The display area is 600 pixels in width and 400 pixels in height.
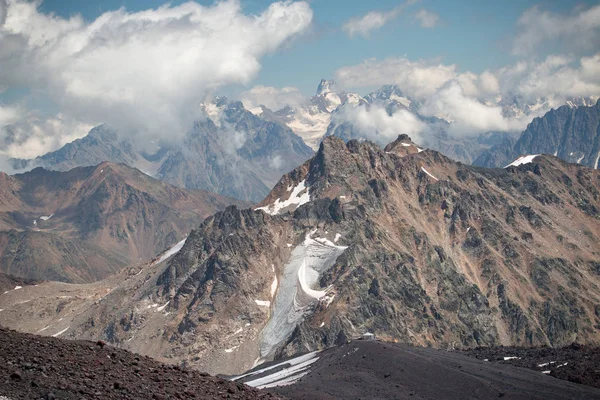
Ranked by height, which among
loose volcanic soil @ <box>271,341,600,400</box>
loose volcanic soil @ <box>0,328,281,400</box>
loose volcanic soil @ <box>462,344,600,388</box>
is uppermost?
loose volcanic soil @ <box>0,328,281,400</box>

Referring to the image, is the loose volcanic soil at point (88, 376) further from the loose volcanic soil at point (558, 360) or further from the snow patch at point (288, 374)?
the loose volcanic soil at point (558, 360)

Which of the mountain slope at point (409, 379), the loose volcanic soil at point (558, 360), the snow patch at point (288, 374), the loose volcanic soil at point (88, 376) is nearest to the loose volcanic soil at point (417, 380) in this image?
the mountain slope at point (409, 379)

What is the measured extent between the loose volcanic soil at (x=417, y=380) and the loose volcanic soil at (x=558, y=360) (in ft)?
Result: 13.0

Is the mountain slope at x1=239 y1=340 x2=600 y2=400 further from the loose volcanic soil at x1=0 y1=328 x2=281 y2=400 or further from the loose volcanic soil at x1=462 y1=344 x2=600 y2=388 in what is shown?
the loose volcanic soil at x1=0 y1=328 x2=281 y2=400

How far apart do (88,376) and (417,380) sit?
56.8 meters

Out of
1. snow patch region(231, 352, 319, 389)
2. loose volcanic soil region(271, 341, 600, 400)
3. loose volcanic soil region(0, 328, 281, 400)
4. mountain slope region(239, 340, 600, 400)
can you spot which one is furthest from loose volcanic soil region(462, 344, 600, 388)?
loose volcanic soil region(0, 328, 281, 400)

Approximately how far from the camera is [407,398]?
86375mm

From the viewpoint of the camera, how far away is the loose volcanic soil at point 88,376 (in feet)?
149

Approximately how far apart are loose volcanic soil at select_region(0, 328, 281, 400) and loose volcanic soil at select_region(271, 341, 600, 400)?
27831 mm

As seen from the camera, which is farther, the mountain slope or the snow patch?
the snow patch

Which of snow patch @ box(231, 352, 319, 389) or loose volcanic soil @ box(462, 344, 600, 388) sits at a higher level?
snow patch @ box(231, 352, 319, 389)

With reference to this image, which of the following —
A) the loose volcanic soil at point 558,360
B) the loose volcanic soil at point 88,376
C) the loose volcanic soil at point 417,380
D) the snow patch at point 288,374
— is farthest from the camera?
the snow patch at point 288,374

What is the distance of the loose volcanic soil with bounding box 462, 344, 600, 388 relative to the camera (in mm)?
95812

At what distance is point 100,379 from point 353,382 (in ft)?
170
